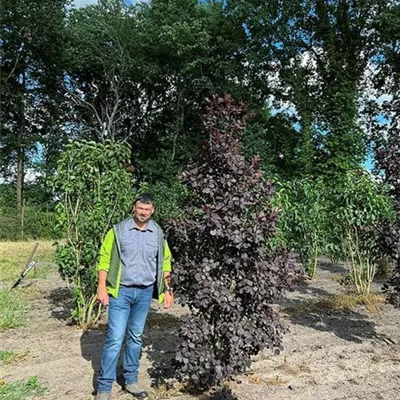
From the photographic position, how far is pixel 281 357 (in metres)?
4.20

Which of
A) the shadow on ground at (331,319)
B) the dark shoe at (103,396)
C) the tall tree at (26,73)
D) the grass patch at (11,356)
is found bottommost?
the grass patch at (11,356)

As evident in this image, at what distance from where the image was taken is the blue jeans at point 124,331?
3.25m

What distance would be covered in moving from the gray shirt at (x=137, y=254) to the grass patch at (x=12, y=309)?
2.72m

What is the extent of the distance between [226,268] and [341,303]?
3876mm

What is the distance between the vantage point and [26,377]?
146 inches

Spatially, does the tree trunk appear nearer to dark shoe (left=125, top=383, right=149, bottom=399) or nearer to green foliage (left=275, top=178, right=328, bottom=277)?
green foliage (left=275, top=178, right=328, bottom=277)

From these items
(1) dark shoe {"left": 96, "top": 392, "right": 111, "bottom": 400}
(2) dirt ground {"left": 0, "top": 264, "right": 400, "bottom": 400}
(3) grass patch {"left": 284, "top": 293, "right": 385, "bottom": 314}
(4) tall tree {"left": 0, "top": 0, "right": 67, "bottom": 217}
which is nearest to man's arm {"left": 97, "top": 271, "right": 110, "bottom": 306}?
(1) dark shoe {"left": 96, "top": 392, "right": 111, "bottom": 400}

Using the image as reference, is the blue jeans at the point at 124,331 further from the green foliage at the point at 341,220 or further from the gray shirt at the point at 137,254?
the green foliage at the point at 341,220

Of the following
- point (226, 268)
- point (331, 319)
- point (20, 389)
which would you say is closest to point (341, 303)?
point (331, 319)

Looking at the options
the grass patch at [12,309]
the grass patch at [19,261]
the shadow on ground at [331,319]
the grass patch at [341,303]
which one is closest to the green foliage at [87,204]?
the grass patch at [12,309]

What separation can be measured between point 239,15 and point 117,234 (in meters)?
19.7

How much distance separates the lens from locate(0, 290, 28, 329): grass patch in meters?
5.26

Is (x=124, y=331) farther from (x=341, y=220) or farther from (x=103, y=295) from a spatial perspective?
(x=341, y=220)

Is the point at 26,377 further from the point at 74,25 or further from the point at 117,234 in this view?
the point at 74,25
